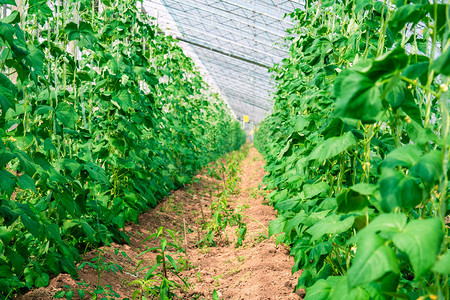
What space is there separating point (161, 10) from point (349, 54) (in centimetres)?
1342

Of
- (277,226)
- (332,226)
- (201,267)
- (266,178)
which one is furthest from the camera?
(266,178)

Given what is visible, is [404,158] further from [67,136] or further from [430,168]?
[67,136]

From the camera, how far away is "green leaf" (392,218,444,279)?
0.85 meters

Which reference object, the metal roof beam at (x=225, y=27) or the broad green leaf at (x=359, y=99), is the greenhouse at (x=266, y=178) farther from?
the metal roof beam at (x=225, y=27)

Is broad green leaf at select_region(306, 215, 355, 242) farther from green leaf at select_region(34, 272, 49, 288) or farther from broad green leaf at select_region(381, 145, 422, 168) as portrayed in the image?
green leaf at select_region(34, 272, 49, 288)

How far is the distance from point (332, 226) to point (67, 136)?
2042 mm

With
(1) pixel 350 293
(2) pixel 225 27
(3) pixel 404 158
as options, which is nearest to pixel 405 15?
(3) pixel 404 158

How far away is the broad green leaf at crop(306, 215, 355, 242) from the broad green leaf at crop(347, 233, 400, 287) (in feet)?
1.12

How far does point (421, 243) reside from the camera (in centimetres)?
87

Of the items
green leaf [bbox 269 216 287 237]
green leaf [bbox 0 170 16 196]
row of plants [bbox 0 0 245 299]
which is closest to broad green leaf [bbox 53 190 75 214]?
row of plants [bbox 0 0 245 299]

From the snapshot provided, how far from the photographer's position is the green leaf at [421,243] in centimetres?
85

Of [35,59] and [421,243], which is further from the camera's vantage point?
[35,59]

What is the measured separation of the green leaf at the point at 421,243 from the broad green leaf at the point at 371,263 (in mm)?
52

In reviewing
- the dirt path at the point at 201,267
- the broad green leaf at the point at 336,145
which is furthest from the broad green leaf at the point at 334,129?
the dirt path at the point at 201,267
